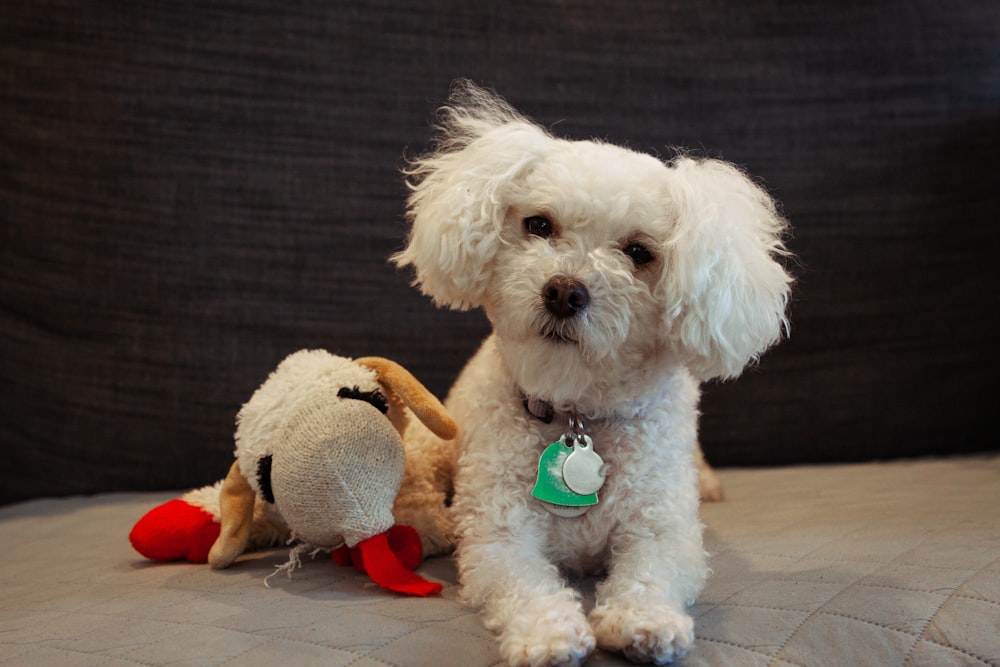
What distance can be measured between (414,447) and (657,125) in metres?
0.93

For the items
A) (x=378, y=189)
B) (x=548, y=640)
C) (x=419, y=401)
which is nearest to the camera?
(x=548, y=640)

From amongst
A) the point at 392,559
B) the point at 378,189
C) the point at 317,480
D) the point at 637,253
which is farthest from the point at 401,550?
the point at 378,189

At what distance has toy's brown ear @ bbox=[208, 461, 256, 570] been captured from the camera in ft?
3.90

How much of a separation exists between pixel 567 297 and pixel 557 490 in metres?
0.27

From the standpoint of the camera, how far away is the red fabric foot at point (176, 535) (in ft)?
4.10

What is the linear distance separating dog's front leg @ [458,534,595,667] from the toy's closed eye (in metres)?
0.23

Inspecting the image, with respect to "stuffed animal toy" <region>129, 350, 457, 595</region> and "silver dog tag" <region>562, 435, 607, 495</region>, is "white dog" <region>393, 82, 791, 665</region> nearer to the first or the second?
"silver dog tag" <region>562, 435, 607, 495</region>

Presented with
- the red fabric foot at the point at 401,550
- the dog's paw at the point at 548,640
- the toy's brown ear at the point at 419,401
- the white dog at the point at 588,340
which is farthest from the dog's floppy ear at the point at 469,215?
the dog's paw at the point at 548,640

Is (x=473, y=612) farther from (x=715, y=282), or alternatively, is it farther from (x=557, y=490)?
(x=715, y=282)

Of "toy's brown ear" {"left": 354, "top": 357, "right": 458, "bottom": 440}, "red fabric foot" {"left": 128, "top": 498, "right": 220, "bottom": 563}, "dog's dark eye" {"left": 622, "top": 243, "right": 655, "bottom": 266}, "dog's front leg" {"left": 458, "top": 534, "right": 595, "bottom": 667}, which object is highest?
"dog's dark eye" {"left": 622, "top": 243, "right": 655, "bottom": 266}

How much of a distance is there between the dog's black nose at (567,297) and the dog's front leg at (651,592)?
314 mm

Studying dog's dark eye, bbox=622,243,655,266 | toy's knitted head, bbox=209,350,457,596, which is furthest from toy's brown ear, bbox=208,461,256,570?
dog's dark eye, bbox=622,243,655,266

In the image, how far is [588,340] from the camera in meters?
1.06

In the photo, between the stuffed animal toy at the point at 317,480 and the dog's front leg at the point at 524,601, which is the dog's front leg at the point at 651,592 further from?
the stuffed animal toy at the point at 317,480
